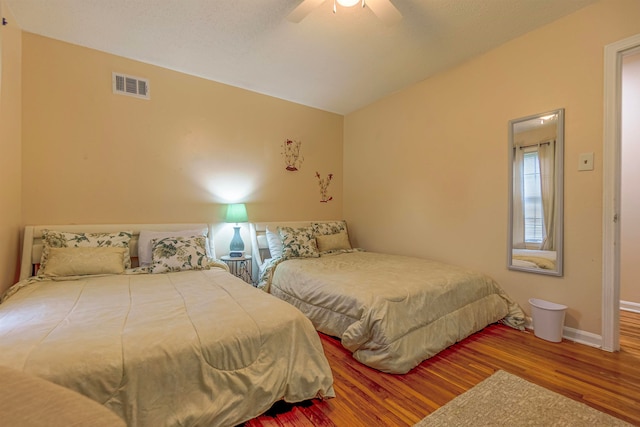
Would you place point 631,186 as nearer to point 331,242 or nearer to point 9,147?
point 331,242

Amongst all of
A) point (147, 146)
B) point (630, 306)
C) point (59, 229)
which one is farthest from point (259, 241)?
point (630, 306)

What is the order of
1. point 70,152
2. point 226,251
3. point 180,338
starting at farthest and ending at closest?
point 226,251 → point 70,152 → point 180,338

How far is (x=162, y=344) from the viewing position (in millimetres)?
1168

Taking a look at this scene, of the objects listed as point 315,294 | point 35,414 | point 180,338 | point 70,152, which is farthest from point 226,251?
point 35,414

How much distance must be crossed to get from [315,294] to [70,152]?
2523 millimetres

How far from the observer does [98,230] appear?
99.7 inches

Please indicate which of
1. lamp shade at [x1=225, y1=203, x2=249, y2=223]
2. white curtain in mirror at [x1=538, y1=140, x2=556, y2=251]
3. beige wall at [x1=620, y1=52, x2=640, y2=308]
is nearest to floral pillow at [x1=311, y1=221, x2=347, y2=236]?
lamp shade at [x1=225, y1=203, x2=249, y2=223]

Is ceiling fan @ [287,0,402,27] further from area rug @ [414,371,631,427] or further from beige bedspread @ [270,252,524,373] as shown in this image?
area rug @ [414,371,631,427]

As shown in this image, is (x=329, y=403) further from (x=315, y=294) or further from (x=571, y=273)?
(x=571, y=273)

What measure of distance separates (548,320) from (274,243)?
262 cm

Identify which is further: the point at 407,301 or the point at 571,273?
the point at 571,273

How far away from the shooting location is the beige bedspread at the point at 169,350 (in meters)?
1.05

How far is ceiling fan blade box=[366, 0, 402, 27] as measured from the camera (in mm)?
1757

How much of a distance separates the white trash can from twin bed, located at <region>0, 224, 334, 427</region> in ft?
6.14
